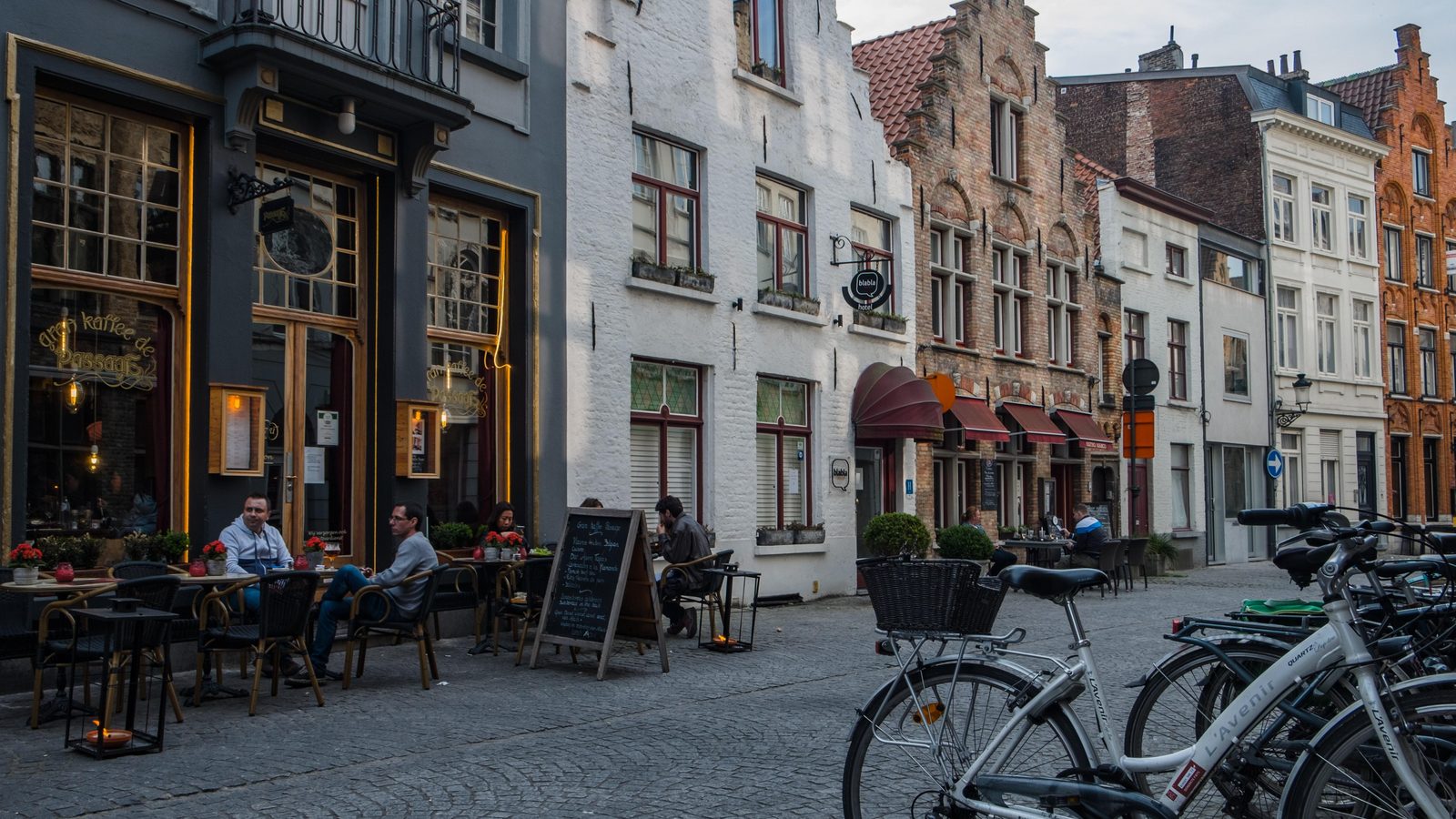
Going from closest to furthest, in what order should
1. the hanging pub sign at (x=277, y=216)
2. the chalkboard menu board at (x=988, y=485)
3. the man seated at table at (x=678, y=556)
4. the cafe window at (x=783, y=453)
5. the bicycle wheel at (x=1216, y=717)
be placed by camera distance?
the bicycle wheel at (x=1216, y=717) → the hanging pub sign at (x=277, y=216) → the man seated at table at (x=678, y=556) → the cafe window at (x=783, y=453) → the chalkboard menu board at (x=988, y=485)

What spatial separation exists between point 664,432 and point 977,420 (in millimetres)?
6884

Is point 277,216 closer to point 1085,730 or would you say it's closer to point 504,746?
point 504,746

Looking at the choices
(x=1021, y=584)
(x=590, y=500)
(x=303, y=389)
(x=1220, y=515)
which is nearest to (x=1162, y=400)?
(x=1220, y=515)

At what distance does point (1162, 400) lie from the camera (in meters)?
27.9

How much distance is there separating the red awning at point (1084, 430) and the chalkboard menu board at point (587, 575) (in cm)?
1532

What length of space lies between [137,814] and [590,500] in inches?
278

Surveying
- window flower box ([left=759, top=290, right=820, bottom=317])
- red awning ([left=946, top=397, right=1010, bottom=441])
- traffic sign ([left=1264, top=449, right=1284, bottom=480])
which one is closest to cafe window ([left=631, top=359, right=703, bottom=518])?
window flower box ([left=759, top=290, right=820, bottom=317])

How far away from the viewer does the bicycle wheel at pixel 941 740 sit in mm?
4359

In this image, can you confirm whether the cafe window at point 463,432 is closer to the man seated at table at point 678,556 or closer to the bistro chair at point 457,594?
the bistro chair at point 457,594

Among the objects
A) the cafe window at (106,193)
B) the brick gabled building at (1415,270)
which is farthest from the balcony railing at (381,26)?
the brick gabled building at (1415,270)

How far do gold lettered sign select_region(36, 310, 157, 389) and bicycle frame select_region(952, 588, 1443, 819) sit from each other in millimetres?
8030

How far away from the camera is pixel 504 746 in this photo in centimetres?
750

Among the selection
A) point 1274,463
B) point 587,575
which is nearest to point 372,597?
point 587,575

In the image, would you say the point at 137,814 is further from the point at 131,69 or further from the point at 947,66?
the point at 947,66
